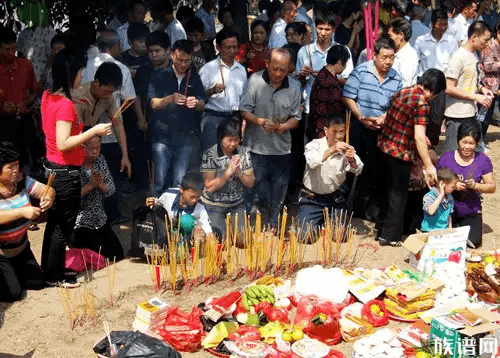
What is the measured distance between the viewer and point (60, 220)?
5.56 meters

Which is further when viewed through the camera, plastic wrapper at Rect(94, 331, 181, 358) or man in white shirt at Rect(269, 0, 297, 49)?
man in white shirt at Rect(269, 0, 297, 49)

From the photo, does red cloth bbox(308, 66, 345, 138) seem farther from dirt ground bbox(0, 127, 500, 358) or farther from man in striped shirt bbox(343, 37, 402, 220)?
dirt ground bbox(0, 127, 500, 358)

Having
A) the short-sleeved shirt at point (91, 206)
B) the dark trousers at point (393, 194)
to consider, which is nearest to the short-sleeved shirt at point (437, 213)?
the dark trousers at point (393, 194)

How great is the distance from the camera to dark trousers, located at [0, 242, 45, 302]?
5.35 metres

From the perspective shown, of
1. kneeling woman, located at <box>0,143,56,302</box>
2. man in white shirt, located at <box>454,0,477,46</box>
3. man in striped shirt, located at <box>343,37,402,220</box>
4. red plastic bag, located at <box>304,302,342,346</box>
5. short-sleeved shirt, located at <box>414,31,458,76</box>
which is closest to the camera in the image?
red plastic bag, located at <box>304,302,342,346</box>

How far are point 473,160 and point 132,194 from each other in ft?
11.9

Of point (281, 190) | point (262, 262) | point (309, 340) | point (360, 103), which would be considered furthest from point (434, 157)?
point (309, 340)

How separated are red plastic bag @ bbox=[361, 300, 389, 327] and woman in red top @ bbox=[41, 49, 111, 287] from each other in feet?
7.57

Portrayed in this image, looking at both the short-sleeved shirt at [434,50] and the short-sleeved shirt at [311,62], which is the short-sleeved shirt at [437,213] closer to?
the short-sleeved shirt at [311,62]

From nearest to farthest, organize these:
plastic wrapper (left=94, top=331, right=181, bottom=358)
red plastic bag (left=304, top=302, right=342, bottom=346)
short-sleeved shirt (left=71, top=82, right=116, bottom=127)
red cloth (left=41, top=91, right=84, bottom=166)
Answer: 1. plastic wrapper (left=94, top=331, right=181, bottom=358)
2. red plastic bag (left=304, top=302, right=342, bottom=346)
3. red cloth (left=41, top=91, right=84, bottom=166)
4. short-sleeved shirt (left=71, top=82, right=116, bottom=127)

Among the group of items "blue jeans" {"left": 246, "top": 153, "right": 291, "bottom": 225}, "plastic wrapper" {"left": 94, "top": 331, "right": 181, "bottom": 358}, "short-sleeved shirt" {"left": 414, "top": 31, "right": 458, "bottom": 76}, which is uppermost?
"short-sleeved shirt" {"left": 414, "top": 31, "right": 458, "bottom": 76}

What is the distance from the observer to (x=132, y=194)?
7844mm

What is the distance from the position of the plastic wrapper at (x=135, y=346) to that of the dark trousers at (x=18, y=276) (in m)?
1.13

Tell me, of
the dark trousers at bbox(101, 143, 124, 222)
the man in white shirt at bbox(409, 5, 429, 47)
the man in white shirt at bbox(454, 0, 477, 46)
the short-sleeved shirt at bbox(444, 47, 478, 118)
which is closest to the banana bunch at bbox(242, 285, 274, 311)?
the dark trousers at bbox(101, 143, 124, 222)
